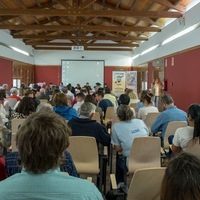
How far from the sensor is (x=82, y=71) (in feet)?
68.4

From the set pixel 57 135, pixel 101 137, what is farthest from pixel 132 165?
pixel 57 135

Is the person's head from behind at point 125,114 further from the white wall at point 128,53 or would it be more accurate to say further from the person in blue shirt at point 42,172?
the white wall at point 128,53

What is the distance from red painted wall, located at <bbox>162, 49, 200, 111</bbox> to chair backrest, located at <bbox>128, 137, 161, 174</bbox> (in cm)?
522

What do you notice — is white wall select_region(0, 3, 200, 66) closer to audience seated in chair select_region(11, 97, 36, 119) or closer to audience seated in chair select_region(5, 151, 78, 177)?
audience seated in chair select_region(11, 97, 36, 119)

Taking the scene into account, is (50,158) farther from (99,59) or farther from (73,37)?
(99,59)

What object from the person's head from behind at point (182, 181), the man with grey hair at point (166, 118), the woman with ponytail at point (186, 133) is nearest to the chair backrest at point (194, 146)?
the woman with ponytail at point (186, 133)

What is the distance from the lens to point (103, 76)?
20.9 m

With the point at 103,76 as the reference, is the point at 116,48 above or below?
above

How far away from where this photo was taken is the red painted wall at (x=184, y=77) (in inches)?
360

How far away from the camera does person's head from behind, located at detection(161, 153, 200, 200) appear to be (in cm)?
126

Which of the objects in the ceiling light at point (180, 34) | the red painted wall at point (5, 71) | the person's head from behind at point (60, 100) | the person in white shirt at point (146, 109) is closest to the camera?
the person's head from behind at point (60, 100)

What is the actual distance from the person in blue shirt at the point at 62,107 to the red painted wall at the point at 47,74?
15177 millimetres

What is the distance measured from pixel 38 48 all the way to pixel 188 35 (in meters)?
12.6

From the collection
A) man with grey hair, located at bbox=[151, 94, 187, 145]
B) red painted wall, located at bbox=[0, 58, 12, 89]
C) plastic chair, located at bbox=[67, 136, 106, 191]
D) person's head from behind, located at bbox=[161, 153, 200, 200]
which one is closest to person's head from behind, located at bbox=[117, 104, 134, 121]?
Answer: plastic chair, located at bbox=[67, 136, 106, 191]
